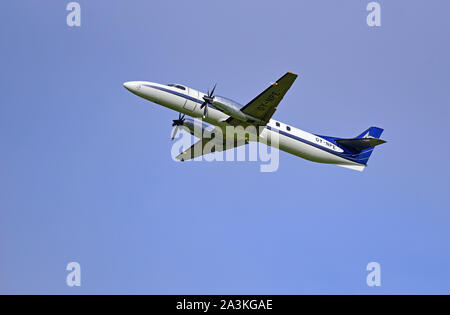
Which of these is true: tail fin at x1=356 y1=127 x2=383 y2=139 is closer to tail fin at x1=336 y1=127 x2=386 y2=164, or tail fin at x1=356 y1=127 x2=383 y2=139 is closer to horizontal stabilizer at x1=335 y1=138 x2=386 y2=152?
tail fin at x1=336 y1=127 x2=386 y2=164

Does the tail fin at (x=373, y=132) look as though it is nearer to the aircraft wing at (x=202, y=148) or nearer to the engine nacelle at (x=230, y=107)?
the aircraft wing at (x=202, y=148)

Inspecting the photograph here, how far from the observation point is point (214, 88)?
119ft

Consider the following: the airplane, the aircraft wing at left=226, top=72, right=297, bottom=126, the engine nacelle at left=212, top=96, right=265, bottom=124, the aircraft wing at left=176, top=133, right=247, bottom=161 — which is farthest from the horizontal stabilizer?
the engine nacelle at left=212, top=96, right=265, bottom=124

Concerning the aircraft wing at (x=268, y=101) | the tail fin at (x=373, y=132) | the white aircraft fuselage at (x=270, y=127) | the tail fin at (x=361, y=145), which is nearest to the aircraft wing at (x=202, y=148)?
the white aircraft fuselage at (x=270, y=127)

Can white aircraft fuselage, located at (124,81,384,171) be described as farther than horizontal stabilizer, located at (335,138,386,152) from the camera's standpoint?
No

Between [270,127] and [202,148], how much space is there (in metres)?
7.49

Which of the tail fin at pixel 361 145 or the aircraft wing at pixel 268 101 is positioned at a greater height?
the aircraft wing at pixel 268 101

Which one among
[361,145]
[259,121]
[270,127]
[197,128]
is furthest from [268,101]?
[361,145]

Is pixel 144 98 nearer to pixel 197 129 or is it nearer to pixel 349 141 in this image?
pixel 197 129

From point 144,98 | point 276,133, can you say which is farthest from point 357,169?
point 144,98

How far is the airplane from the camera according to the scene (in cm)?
3619

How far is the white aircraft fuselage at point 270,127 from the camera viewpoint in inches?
1464

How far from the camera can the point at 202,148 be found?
44.1 metres

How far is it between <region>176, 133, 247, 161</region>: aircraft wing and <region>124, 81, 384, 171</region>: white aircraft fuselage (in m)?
4.60
